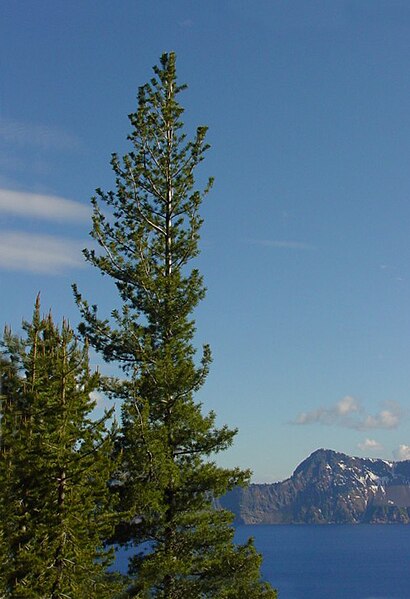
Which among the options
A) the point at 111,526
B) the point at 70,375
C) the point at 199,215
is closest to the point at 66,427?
the point at 70,375

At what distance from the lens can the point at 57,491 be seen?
20.3m

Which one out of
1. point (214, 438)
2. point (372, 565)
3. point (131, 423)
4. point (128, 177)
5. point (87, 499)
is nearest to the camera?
point (87, 499)

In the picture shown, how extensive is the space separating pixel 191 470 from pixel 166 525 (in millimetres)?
1850

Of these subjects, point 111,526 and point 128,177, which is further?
point 128,177

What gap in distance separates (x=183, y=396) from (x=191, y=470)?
7.68 feet

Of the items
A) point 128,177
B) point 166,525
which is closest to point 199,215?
point 128,177

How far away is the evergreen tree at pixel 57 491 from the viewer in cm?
1962

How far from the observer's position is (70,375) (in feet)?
67.6

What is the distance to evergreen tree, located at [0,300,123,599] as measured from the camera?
19625 millimetres

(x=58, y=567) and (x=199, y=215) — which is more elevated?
(x=199, y=215)

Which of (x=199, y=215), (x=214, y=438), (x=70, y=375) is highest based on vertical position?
(x=199, y=215)

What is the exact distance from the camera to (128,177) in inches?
1016

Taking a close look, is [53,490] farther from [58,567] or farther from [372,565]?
[372,565]

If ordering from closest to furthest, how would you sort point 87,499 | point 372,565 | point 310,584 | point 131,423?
point 87,499
point 131,423
point 310,584
point 372,565
